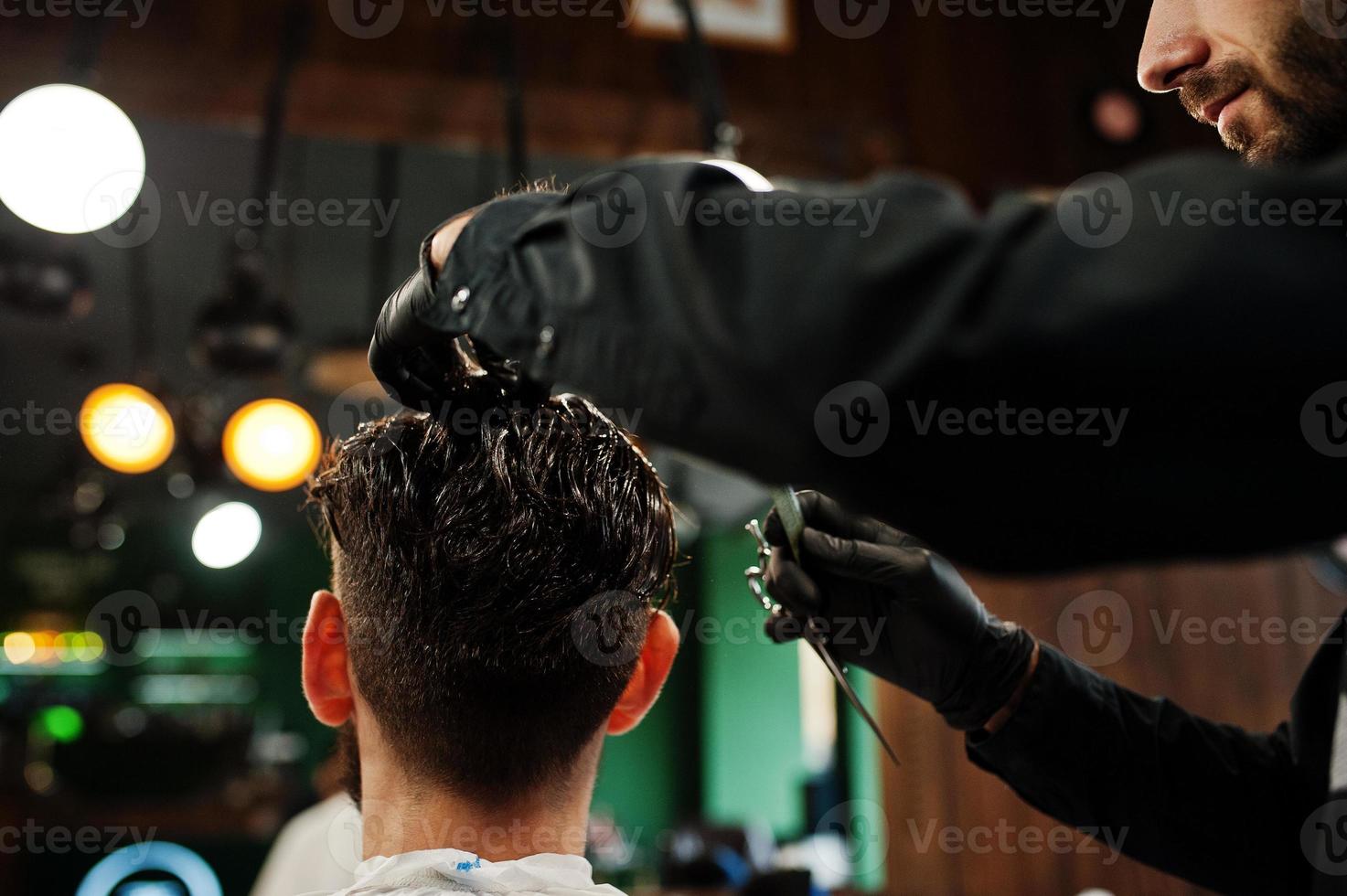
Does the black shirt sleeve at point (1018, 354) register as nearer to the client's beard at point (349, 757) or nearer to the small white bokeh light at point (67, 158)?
the client's beard at point (349, 757)

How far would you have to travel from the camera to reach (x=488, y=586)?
42.1 inches

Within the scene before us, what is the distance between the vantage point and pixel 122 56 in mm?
2559

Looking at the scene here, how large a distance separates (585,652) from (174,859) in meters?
5.86

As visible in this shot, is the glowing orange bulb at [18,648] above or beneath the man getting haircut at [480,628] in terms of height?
beneath

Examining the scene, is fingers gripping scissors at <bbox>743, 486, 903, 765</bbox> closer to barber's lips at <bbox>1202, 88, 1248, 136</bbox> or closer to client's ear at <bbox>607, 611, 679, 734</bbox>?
client's ear at <bbox>607, 611, 679, 734</bbox>

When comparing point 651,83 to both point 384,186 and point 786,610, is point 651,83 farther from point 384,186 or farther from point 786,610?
point 786,610

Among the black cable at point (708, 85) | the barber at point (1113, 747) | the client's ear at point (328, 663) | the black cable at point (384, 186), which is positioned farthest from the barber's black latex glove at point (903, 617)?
the black cable at point (384, 186)

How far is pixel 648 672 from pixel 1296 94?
32.6 inches

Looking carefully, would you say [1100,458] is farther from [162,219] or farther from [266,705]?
[266,705]

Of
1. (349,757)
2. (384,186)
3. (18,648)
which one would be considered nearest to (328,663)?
(349,757)

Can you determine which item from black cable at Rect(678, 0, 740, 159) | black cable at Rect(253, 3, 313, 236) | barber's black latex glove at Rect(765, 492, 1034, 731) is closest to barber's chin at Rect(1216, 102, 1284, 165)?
barber's black latex glove at Rect(765, 492, 1034, 731)

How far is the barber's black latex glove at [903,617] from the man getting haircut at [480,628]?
19 centimetres

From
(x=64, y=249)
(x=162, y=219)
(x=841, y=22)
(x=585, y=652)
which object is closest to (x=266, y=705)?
(x=162, y=219)

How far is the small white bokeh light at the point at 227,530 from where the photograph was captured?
4.61 meters
